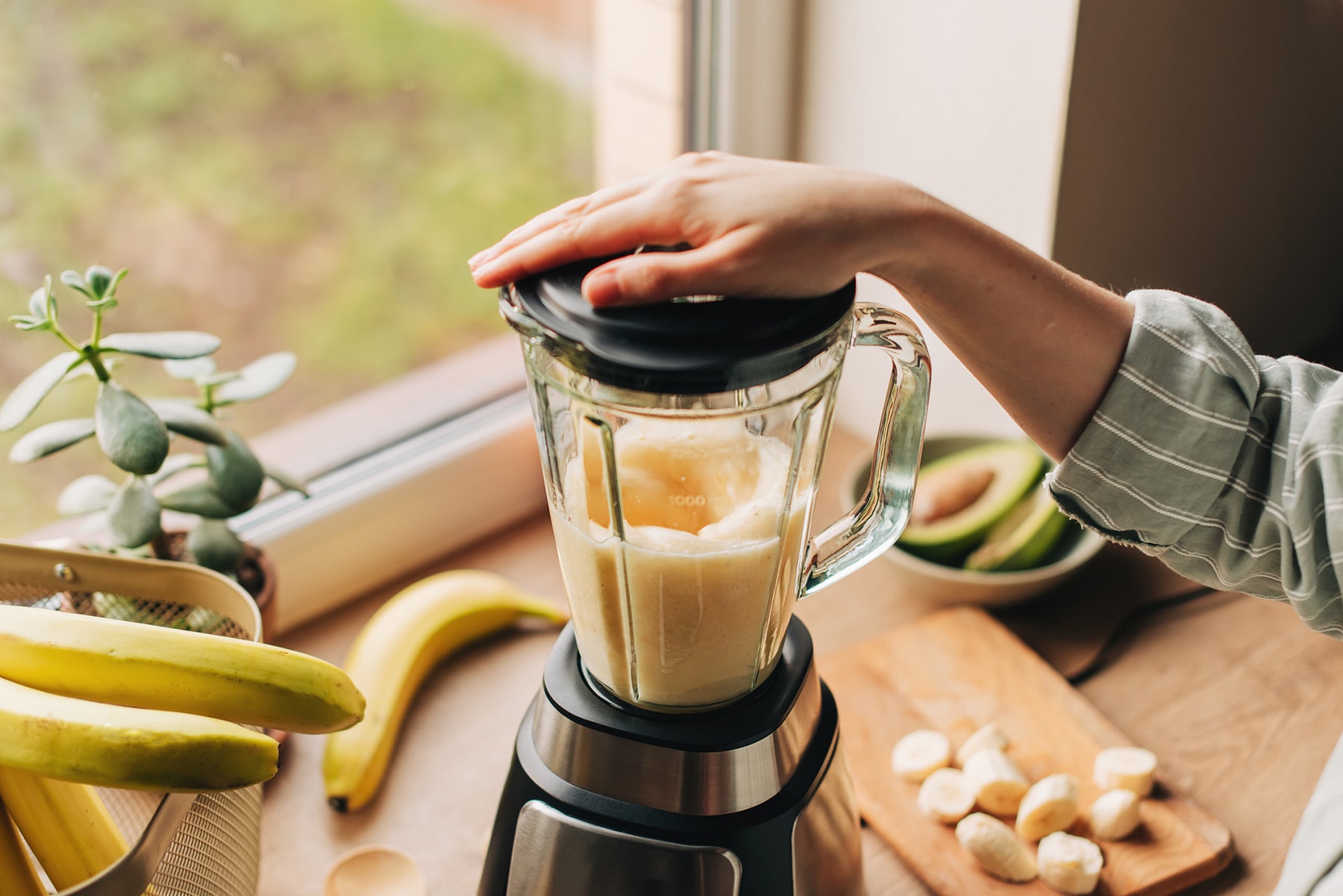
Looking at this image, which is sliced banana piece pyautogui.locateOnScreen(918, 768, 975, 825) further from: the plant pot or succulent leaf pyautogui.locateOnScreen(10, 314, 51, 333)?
succulent leaf pyautogui.locateOnScreen(10, 314, 51, 333)

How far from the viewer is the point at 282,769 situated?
0.87 m

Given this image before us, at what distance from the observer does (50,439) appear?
70cm

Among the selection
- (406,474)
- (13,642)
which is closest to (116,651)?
(13,642)

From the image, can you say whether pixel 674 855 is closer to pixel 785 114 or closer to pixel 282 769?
pixel 282 769

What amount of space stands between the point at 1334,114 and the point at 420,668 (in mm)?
1073

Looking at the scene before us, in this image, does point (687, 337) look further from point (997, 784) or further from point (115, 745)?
point (997, 784)

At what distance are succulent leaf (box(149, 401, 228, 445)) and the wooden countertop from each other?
276 millimetres

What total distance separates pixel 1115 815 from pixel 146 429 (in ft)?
2.22

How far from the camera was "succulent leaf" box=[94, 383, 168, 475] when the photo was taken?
2.23 ft

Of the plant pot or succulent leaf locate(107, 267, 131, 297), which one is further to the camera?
the plant pot

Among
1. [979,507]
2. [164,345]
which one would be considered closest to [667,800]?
[164,345]

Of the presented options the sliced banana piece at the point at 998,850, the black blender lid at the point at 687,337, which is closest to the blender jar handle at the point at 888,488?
the black blender lid at the point at 687,337

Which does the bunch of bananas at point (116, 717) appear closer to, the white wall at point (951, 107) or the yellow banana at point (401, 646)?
the yellow banana at point (401, 646)

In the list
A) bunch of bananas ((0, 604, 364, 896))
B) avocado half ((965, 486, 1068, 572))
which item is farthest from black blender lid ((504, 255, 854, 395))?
avocado half ((965, 486, 1068, 572))
